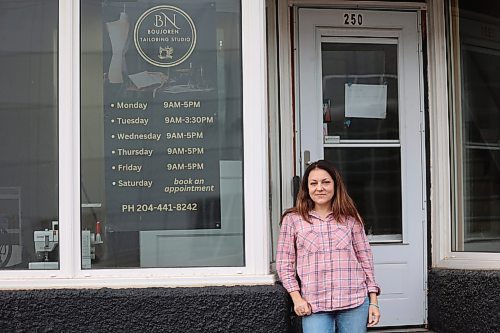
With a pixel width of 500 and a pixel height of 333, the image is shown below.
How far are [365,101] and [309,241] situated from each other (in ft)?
5.68

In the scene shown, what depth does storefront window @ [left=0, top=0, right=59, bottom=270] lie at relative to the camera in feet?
14.7

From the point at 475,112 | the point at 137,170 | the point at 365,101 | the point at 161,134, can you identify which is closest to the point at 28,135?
the point at 137,170

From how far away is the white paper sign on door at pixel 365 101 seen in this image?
5500 millimetres

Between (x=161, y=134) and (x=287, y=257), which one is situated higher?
(x=161, y=134)

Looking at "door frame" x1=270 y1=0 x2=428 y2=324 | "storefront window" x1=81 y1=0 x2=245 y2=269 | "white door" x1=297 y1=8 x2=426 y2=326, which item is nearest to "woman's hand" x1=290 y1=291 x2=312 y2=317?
"storefront window" x1=81 y1=0 x2=245 y2=269

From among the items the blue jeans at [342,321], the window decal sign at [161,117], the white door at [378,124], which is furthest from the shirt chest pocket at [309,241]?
the white door at [378,124]

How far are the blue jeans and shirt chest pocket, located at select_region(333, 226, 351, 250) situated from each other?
34 centimetres

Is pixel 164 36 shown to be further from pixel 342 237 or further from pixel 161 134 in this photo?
pixel 342 237

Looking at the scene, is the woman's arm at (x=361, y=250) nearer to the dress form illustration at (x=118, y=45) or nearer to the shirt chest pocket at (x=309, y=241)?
the shirt chest pocket at (x=309, y=241)

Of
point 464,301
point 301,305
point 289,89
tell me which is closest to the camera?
point 301,305

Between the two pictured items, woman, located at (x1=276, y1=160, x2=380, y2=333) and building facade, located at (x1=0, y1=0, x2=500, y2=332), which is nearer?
woman, located at (x1=276, y1=160, x2=380, y2=333)

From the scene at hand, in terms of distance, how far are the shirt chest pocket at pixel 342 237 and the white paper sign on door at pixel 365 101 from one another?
151 cm

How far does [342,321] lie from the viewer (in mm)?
4121

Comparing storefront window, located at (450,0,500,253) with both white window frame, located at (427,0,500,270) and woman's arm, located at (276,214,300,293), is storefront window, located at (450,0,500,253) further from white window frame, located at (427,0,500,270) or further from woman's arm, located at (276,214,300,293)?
woman's arm, located at (276,214,300,293)
